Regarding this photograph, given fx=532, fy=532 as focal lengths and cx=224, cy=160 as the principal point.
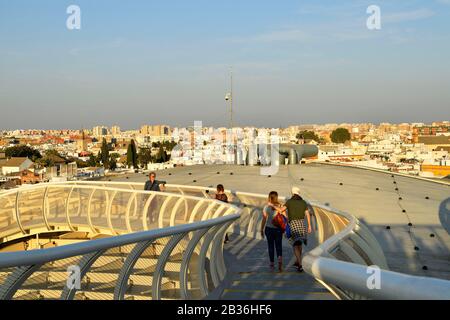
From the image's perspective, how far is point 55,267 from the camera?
349 cm

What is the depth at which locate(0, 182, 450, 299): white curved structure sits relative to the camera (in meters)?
2.65

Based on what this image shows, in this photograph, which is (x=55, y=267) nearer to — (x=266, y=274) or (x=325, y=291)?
(x=325, y=291)

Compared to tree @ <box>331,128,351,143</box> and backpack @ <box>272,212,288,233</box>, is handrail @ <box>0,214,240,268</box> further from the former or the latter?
tree @ <box>331,128,351,143</box>

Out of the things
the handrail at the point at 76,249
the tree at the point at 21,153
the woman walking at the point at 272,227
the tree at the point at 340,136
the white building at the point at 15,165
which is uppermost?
the handrail at the point at 76,249

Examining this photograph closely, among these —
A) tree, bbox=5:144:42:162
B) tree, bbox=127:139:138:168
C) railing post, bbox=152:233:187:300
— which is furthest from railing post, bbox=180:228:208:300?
tree, bbox=5:144:42:162

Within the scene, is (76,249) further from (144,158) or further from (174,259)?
(144,158)

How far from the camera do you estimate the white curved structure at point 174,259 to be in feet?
8.69

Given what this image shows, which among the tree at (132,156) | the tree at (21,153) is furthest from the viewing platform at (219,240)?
the tree at (21,153)

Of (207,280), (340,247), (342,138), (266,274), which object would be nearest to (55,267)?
(340,247)

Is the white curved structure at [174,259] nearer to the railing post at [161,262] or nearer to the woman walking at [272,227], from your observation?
the railing post at [161,262]

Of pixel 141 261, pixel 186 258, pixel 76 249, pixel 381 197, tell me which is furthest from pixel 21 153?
pixel 76 249
